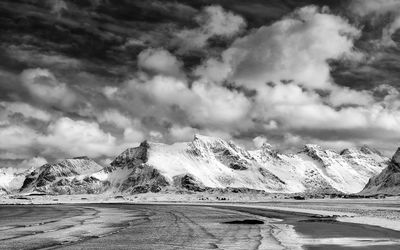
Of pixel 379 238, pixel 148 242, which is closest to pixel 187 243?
pixel 148 242

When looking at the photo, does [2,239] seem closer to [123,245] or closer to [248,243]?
[123,245]

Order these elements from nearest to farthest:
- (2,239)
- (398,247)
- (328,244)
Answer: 1. (398,247)
2. (328,244)
3. (2,239)

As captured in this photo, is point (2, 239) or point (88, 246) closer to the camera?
point (88, 246)

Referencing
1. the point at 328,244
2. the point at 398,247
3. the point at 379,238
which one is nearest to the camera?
the point at 398,247

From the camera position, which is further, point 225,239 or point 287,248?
point 225,239

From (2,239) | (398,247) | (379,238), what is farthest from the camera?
(2,239)

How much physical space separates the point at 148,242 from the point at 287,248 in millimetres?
9709

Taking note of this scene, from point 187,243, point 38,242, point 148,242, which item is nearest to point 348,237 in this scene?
point 187,243

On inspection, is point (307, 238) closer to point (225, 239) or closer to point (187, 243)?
point (225, 239)

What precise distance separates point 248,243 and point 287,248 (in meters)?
3.47

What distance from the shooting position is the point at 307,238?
32781 mm

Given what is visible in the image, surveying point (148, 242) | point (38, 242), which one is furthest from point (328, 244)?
point (38, 242)

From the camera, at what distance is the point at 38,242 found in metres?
33.2

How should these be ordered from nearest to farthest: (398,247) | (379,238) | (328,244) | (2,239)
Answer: (398,247) < (328,244) < (379,238) < (2,239)
